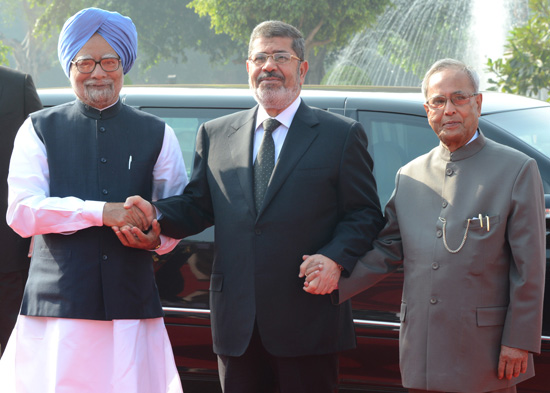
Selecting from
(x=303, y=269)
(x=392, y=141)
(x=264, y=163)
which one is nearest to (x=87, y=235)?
(x=264, y=163)

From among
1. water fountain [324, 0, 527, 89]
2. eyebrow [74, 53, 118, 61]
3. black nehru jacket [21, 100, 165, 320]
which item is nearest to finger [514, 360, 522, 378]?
black nehru jacket [21, 100, 165, 320]

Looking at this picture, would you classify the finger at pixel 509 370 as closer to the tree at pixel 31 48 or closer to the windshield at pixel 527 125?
the windshield at pixel 527 125

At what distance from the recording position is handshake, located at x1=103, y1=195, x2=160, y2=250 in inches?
131

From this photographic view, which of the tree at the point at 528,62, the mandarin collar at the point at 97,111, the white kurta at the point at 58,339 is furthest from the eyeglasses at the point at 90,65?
the tree at the point at 528,62

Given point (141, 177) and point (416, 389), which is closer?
point (416, 389)

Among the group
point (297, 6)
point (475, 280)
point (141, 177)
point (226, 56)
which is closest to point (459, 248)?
point (475, 280)

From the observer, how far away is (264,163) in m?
3.52

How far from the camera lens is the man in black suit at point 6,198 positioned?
4289 mm

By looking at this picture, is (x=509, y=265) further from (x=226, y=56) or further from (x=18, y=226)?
(x=226, y=56)

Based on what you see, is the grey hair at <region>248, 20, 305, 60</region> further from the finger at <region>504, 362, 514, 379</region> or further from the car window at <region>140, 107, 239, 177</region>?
the finger at <region>504, 362, 514, 379</region>

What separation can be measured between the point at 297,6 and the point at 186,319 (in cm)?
2096

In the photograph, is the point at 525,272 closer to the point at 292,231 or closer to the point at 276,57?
the point at 292,231

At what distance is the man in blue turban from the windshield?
1916mm

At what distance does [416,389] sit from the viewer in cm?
330
